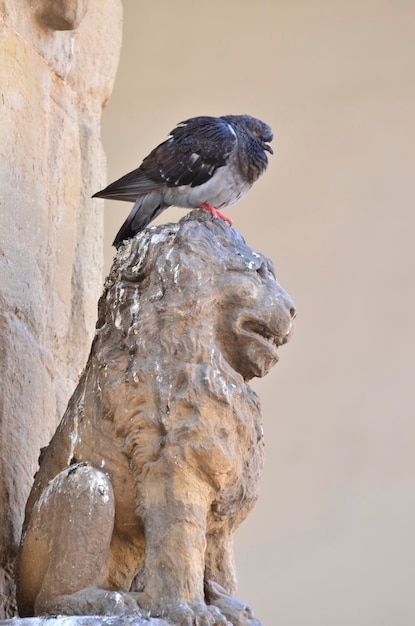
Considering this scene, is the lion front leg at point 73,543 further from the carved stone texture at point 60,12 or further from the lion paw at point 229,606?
the carved stone texture at point 60,12

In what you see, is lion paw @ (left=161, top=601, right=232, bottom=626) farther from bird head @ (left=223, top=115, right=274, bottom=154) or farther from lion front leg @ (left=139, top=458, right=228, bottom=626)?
bird head @ (left=223, top=115, right=274, bottom=154)

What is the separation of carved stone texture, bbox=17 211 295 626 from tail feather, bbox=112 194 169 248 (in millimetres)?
446

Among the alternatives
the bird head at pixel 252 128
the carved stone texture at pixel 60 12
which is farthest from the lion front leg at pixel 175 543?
the carved stone texture at pixel 60 12

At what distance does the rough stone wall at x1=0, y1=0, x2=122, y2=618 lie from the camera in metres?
3.74

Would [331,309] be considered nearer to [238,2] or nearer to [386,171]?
[386,171]

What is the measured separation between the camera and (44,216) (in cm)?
403

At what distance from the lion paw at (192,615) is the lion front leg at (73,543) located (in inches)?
4.7

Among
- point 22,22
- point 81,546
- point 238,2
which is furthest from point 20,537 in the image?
point 238,2

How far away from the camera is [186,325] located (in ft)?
10.9

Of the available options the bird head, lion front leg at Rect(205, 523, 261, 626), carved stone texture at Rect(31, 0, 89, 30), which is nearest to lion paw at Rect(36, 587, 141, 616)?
lion front leg at Rect(205, 523, 261, 626)

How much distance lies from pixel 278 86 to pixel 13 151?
2.27m

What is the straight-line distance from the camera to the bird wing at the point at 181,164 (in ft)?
→ 12.8

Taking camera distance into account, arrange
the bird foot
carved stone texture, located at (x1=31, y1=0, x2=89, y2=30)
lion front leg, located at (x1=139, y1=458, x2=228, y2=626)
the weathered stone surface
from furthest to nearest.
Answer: carved stone texture, located at (x1=31, y1=0, x2=89, y2=30) < the bird foot < lion front leg, located at (x1=139, y1=458, x2=228, y2=626) < the weathered stone surface

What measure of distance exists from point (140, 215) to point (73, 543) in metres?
1.00
